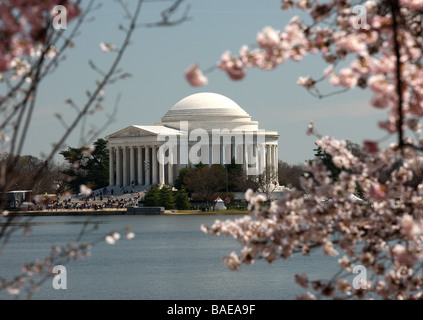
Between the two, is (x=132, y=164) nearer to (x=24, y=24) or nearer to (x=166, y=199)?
(x=166, y=199)

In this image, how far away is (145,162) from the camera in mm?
145000

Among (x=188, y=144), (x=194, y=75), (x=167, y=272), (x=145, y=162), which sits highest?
(x=188, y=144)

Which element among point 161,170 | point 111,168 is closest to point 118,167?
point 111,168

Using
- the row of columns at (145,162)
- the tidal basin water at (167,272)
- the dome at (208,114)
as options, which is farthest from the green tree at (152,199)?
the dome at (208,114)

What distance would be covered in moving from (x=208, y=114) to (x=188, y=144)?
8323 millimetres

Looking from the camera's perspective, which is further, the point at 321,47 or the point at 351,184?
the point at 351,184

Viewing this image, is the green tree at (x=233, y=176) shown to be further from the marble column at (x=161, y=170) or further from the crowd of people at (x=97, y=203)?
the marble column at (x=161, y=170)

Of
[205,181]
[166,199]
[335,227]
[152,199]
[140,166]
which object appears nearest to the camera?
[335,227]

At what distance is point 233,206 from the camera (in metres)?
113

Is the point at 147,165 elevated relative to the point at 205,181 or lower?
elevated

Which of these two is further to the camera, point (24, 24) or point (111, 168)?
point (111, 168)

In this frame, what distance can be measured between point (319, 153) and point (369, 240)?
11514cm
